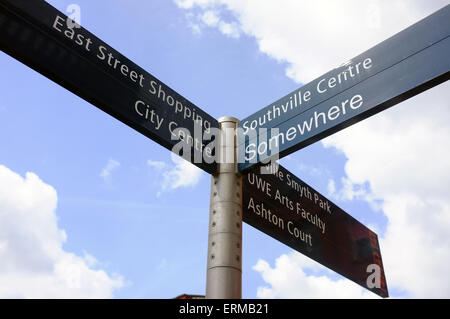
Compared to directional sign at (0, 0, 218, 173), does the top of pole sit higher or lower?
higher

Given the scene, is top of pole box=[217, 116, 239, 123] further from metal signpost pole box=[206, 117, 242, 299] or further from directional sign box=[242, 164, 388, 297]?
directional sign box=[242, 164, 388, 297]

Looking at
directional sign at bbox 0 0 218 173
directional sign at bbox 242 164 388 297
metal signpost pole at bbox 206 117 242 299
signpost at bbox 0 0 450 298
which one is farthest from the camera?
directional sign at bbox 242 164 388 297

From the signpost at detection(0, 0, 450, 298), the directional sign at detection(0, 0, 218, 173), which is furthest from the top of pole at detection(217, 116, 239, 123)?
the directional sign at detection(0, 0, 218, 173)

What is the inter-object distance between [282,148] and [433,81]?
1.23m

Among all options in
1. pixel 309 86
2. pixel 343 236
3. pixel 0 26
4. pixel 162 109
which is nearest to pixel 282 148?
pixel 309 86

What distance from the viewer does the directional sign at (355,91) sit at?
3085 millimetres

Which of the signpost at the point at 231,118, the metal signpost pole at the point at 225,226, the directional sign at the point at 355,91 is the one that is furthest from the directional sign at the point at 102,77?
the directional sign at the point at 355,91

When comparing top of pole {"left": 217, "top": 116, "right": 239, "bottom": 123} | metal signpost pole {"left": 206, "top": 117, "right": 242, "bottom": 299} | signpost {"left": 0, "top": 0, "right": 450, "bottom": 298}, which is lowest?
metal signpost pole {"left": 206, "top": 117, "right": 242, "bottom": 299}

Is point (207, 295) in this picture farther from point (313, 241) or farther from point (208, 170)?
point (313, 241)

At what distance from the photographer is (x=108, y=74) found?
133 inches

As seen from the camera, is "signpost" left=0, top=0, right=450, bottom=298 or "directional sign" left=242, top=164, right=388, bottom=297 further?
"directional sign" left=242, top=164, right=388, bottom=297

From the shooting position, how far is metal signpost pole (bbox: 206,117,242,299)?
129 inches

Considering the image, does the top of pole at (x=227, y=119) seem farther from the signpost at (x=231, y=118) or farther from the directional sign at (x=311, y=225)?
the directional sign at (x=311, y=225)

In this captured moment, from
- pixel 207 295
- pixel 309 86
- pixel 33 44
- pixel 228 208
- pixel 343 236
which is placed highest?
pixel 309 86
